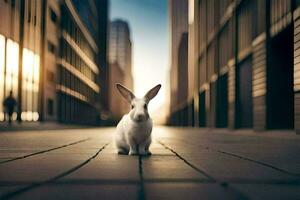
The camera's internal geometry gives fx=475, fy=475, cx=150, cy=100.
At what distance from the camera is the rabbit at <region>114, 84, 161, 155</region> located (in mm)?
5727

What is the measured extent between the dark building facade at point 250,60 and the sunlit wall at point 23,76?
9946 mm

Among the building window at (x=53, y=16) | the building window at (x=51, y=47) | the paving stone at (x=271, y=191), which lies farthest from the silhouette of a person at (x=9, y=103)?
the paving stone at (x=271, y=191)

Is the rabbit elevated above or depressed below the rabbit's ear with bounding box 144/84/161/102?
below

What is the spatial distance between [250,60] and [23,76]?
14827 millimetres

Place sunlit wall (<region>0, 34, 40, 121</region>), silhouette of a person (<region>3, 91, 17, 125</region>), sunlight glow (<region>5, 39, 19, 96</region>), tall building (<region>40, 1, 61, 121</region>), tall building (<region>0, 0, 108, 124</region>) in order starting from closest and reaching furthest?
silhouette of a person (<region>3, 91, 17, 125</region>), sunlit wall (<region>0, 34, 40, 121</region>), sunlight glow (<region>5, 39, 19, 96</region>), tall building (<region>0, 0, 108, 124</region>), tall building (<region>40, 1, 61, 121</region>)

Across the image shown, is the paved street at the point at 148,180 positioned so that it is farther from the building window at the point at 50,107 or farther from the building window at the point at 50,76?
the building window at the point at 50,76

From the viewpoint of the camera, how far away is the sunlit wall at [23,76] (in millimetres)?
25219

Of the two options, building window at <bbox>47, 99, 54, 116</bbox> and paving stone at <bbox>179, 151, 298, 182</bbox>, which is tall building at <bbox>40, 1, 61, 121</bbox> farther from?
paving stone at <bbox>179, 151, 298, 182</bbox>

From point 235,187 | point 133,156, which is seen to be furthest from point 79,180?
point 133,156

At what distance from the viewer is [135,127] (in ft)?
19.5

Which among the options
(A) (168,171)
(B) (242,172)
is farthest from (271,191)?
(A) (168,171)

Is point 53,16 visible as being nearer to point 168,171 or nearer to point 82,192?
point 168,171

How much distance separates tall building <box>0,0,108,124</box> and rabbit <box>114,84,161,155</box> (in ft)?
63.1

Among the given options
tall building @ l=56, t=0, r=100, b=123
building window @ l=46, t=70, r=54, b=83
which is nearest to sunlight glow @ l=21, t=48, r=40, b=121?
building window @ l=46, t=70, r=54, b=83
